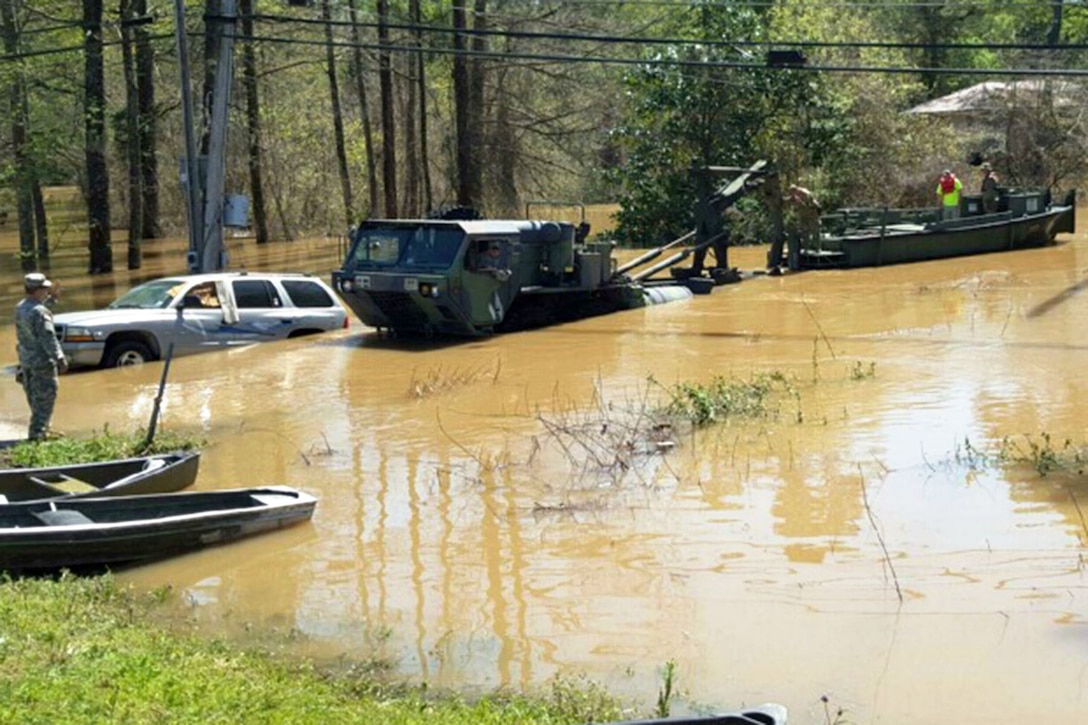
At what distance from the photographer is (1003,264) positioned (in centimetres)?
3259

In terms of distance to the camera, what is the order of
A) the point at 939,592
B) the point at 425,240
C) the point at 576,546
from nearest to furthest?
the point at 939,592 → the point at 576,546 → the point at 425,240

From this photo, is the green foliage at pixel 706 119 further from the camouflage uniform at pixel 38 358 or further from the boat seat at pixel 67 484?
the boat seat at pixel 67 484

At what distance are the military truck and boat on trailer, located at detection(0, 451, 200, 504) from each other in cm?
922

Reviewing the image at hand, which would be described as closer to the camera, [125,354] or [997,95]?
[125,354]

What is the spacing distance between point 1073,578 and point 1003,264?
77.4 ft

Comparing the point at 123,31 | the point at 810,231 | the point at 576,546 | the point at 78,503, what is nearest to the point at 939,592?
the point at 576,546

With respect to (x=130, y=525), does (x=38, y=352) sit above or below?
above

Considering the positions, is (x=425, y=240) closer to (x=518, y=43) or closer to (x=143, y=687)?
(x=143, y=687)

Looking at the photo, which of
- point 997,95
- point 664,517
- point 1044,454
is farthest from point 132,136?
point 997,95

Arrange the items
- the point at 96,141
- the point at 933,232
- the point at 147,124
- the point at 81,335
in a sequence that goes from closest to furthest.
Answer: the point at 81,335, the point at 96,141, the point at 933,232, the point at 147,124

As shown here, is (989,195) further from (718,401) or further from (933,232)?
(718,401)

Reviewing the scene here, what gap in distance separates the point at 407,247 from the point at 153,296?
362cm

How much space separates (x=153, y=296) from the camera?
2091 centimetres

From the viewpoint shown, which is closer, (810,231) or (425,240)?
(425,240)
